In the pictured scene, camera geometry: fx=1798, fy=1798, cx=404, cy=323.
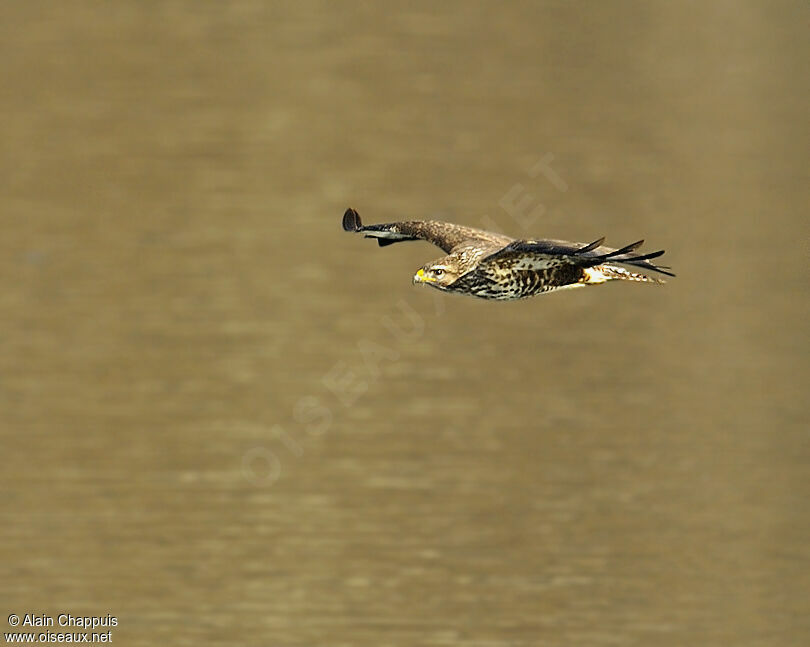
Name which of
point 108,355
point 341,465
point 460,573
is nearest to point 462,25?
point 108,355

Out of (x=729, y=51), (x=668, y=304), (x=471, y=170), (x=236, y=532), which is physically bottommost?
(x=236, y=532)

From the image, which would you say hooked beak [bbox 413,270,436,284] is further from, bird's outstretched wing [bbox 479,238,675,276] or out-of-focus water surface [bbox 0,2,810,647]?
out-of-focus water surface [bbox 0,2,810,647]

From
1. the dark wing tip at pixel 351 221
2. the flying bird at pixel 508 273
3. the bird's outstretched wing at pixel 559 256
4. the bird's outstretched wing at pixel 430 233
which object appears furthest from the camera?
the dark wing tip at pixel 351 221

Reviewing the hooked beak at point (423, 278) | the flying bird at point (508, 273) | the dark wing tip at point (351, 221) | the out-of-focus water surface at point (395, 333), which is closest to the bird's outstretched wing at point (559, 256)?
the flying bird at point (508, 273)

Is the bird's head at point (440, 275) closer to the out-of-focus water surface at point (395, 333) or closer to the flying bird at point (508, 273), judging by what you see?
the flying bird at point (508, 273)

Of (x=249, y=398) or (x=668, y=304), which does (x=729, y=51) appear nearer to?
(x=668, y=304)

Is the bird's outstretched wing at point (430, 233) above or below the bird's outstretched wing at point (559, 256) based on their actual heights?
above

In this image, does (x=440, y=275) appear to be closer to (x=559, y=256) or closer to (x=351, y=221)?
(x=559, y=256)

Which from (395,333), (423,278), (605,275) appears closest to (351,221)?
(423,278)
